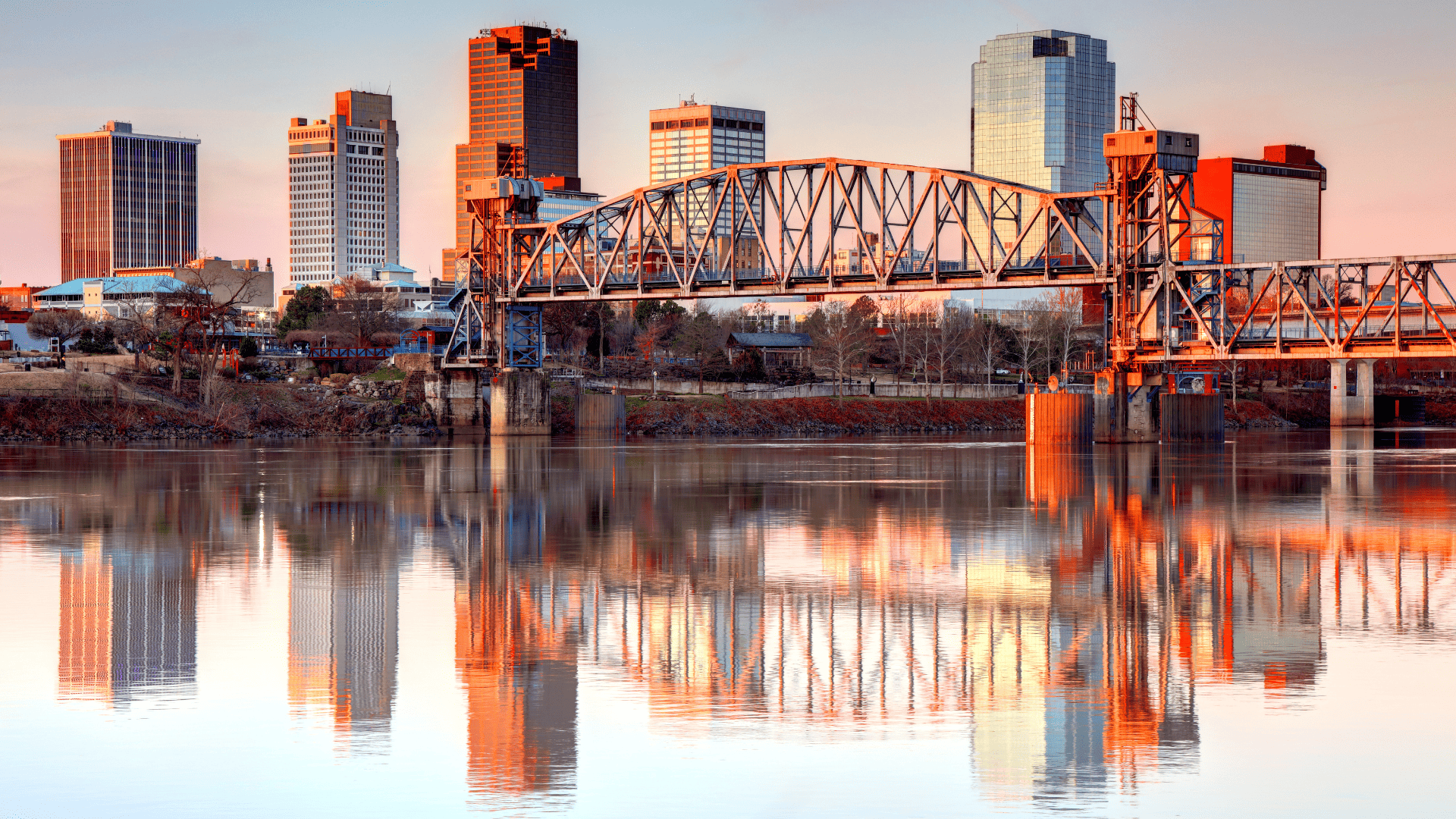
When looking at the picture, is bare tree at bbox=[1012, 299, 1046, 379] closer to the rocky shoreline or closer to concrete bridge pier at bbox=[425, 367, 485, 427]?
the rocky shoreline

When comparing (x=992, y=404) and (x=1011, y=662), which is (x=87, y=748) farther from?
(x=992, y=404)

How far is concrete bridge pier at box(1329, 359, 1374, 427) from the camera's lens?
142m

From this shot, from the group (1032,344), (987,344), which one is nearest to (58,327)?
(987,344)

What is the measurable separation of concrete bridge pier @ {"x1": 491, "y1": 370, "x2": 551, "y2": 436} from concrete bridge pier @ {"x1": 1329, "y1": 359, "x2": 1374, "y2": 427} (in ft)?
250

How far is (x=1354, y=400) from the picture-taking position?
474 feet

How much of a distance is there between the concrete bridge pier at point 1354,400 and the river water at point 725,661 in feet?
368

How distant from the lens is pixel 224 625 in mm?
20250

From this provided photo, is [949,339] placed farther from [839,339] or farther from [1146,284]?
[1146,284]

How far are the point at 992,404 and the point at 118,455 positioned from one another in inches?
3377

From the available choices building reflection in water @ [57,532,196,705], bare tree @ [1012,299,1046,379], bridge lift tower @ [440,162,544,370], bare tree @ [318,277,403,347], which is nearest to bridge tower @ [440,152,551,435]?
bridge lift tower @ [440,162,544,370]

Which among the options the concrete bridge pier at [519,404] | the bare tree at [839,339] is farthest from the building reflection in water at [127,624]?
the bare tree at [839,339]

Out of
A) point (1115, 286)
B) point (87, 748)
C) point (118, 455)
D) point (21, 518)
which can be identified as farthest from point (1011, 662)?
point (1115, 286)

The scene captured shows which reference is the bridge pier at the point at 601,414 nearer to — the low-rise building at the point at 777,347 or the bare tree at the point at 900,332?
the bare tree at the point at 900,332

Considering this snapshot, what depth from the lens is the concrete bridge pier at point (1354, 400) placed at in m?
142
